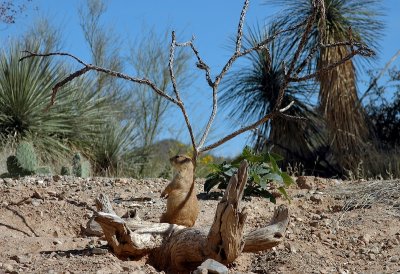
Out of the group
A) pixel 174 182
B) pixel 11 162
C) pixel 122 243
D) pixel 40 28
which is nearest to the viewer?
pixel 122 243

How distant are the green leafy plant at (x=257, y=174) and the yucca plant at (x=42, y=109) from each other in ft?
18.3

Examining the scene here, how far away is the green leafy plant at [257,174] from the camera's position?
5.80 metres

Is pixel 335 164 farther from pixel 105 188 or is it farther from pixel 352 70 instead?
pixel 105 188

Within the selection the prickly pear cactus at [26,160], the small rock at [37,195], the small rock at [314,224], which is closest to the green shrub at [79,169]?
the prickly pear cactus at [26,160]

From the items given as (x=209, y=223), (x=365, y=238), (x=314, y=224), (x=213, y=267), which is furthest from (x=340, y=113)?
(x=213, y=267)

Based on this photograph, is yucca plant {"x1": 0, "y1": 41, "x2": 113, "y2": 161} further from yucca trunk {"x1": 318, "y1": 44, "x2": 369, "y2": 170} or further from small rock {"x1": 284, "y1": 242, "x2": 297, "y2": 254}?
small rock {"x1": 284, "y1": 242, "x2": 297, "y2": 254}

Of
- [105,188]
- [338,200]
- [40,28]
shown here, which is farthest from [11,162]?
[40,28]

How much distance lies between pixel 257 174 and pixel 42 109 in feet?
20.3

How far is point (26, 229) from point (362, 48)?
2605 millimetres

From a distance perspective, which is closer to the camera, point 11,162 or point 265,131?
point 11,162

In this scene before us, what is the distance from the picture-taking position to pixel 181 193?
441 centimetres

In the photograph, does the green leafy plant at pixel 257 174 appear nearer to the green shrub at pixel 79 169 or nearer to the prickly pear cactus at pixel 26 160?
the green shrub at pixel 79 169

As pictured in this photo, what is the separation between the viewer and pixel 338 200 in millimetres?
6211

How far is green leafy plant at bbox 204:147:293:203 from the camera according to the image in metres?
5.80
